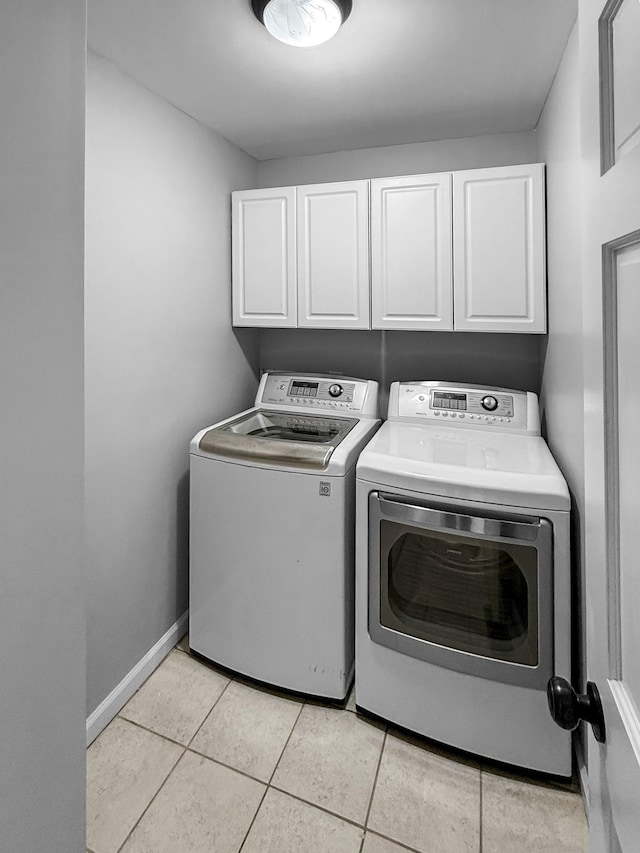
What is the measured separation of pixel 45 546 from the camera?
29.8 inches

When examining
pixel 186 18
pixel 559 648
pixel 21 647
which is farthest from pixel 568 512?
pixel 186 18

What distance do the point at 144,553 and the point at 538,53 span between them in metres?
2.37

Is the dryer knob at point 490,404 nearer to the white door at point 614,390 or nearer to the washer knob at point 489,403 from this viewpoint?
the washer knob at point 489,403

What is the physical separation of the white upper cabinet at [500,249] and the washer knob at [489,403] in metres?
0.32

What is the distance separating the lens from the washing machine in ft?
5.14

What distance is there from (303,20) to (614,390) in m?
1.51

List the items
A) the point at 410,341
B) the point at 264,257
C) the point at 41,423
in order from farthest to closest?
the point at 410,341, the point at 264,257, the point at 41,423

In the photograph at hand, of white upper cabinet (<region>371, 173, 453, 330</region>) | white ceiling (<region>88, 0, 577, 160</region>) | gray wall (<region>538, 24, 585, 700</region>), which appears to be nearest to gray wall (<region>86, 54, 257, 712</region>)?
white ceiling (<region>88, 0, 577, 160</region>)

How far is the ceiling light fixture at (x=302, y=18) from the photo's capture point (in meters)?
1.43

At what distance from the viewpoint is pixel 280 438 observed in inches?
86.0

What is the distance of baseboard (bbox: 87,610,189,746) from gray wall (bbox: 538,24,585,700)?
64.7 inches

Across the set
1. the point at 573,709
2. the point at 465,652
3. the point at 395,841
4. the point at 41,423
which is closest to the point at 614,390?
the point at 573,709

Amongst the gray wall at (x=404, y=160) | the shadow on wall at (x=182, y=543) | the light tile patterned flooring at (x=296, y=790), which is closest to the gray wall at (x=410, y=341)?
the gray wall at (x=404, y=160)

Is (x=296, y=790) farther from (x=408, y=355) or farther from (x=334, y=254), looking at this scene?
(x=334, y=254)
